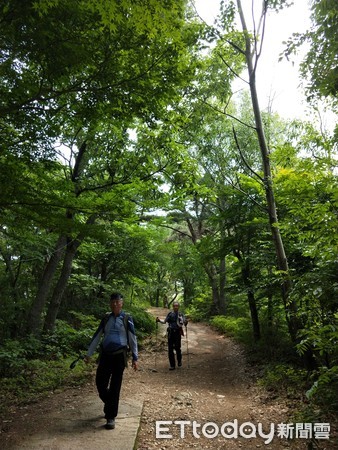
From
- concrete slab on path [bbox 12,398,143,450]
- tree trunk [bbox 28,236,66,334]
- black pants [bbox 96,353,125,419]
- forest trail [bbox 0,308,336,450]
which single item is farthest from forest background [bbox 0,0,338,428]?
black pants [bbox 96,353,125,419]

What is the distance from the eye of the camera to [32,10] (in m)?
3.73

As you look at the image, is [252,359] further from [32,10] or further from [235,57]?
[32,10]

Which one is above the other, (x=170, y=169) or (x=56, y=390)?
(x=170, y=169)

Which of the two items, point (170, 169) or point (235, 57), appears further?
point (235, 57)

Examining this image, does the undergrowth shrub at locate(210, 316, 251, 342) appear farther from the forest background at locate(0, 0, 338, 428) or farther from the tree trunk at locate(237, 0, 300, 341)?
the tree trunk at locate(237, 0, 300, 341)

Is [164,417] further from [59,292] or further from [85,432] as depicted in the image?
[59,292]

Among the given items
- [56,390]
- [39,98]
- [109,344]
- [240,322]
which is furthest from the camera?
[240,322]

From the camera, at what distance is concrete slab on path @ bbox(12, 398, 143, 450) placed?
3.90 m

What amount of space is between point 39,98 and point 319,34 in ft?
18.7

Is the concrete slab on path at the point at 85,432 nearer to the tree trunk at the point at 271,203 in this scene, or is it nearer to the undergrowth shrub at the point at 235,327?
the tree trunk at the point at 271,203

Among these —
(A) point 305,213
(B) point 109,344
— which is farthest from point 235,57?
(B) point 109,344

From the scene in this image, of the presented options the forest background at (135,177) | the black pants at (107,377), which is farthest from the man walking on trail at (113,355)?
the forest background at (135,177)

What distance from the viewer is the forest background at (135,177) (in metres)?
4.05

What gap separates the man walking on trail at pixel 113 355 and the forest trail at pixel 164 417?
0.35 m
